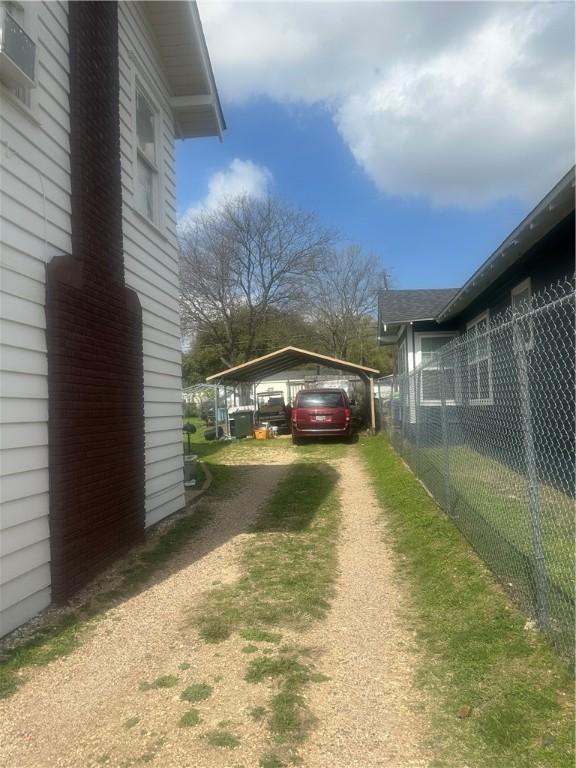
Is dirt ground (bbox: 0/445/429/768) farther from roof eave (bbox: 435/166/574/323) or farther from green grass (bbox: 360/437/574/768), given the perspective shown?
roof eave (bbox: 435/166/574/323)

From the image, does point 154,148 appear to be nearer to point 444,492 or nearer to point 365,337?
point 444,492

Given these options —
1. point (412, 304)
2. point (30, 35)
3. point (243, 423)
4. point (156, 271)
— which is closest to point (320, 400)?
point (412, 304)

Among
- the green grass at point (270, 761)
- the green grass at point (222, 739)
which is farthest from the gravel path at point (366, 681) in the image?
the green grass at point (222, 739)

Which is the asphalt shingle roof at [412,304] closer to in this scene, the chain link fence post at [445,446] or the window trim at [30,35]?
the chain link fence post at [445,446]

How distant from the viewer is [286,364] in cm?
2381

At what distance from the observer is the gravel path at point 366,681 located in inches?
97.9

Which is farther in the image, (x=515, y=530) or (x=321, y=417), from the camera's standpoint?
(x=321, y=417)

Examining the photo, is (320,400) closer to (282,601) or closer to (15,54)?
(282,601)

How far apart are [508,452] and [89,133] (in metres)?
4.38

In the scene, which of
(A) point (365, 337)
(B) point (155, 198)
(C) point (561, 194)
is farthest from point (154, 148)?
(A) point (365, 337)

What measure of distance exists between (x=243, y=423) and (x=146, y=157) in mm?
14561

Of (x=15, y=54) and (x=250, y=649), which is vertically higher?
(x=15, y=54)

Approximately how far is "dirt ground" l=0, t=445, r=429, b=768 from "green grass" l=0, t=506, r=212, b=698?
0.29 ft

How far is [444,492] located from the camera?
6.30 meters
